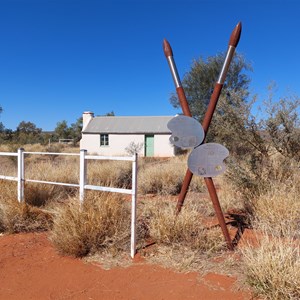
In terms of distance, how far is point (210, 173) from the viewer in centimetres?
493

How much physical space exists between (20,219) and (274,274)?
168 inches

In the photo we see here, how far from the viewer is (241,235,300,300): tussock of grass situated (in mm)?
3182

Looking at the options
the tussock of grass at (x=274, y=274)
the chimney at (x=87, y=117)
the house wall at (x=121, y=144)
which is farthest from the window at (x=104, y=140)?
the tussock of grass at (x=274, y=274)

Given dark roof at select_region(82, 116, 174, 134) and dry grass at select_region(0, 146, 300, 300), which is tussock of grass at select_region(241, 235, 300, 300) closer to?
dry grass at select_region(0, 146, 300, 300)

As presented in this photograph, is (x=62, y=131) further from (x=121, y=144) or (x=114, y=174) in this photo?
(x=114, y=174)

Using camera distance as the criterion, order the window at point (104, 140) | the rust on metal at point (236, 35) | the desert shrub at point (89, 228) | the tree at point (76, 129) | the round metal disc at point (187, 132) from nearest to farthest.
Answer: the desert shrub at point (89, 228) < the rust on metal at point (236, 35) < the round metal disc at point (187, 132) < the window at point (104, 140) < the tree at point (76, 129)

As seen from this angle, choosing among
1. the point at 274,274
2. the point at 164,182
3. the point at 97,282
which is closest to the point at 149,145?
the point at 164,182

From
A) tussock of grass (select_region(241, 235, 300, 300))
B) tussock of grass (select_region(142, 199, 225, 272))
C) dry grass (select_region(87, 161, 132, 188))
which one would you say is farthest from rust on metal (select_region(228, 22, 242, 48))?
dry grass (select_region(87, 161, 132, 188))

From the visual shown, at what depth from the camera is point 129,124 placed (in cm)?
3362

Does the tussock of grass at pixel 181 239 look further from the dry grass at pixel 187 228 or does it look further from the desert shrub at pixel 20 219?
the desert shrub at pixel 20 219

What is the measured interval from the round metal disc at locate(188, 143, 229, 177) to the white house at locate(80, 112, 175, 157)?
25.4 metres

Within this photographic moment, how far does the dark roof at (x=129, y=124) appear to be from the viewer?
1268 inches

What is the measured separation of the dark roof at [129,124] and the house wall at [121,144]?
0.50 m

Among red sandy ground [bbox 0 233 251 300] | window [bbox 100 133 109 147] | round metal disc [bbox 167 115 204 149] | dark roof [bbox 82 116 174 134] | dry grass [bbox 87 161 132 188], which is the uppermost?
dark roof [bbox 82 116 174 134]
